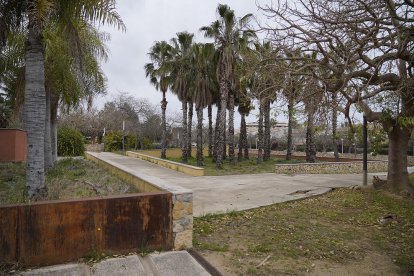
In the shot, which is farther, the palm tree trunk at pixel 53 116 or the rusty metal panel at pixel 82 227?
the palm tree trunk at pixel 53 116

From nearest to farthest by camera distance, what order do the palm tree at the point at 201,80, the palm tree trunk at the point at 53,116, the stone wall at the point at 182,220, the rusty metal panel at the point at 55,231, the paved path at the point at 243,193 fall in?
the rusty metal panel at the point at 55,231, the stone wall at the point at 182,220, the paved path at the point at 243,193, the palm tree trunk at the point at 53,116, the palm tree at the point at 201,80

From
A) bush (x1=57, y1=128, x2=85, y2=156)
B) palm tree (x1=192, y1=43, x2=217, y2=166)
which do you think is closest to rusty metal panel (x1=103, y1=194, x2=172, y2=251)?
palm tree (x1=192, y1=43, x2=217, y2=166)

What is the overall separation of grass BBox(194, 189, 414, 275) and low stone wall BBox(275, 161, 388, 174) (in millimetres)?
9283

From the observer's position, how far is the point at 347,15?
Result: 8.28 meters

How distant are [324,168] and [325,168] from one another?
9 cm

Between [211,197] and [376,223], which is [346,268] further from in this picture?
[211,197]

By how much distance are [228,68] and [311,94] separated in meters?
13.2

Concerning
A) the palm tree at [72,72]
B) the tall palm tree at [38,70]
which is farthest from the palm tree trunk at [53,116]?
the tall palm tree at [38,70]

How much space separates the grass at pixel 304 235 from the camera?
529cm

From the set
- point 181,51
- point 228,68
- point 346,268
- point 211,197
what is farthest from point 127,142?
point 346,268

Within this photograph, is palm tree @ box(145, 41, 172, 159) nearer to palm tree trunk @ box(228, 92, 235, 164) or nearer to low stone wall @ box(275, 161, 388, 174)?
palm tree trunk @ box(228, 92, 235, 164)

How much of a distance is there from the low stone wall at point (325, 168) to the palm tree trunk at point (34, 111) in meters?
14.0

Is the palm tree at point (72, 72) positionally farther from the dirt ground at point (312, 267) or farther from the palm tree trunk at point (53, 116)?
the dirt ground at point (312, 267)

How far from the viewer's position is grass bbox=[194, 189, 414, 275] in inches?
208
